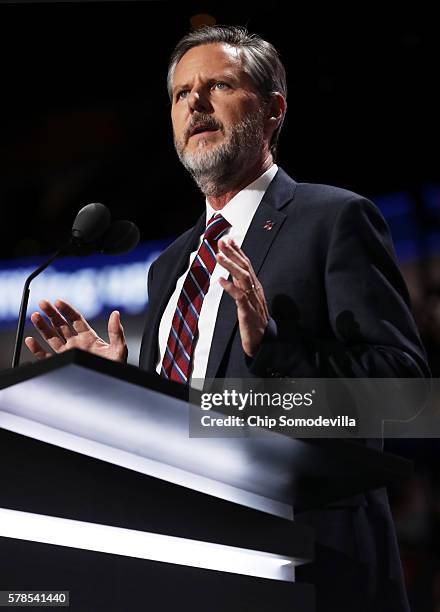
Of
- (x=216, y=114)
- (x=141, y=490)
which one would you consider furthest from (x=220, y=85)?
(x=141, y=490)

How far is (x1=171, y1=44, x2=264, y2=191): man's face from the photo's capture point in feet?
5.66

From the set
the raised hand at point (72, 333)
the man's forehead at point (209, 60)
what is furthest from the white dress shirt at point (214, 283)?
the man's forehead at point (209, 60)

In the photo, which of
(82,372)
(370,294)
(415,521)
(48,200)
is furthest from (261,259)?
(415,521)

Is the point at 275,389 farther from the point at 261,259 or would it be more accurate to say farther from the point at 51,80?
the point at 51,80

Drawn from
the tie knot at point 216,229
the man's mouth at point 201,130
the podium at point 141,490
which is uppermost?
the man's mouth at point 201,130

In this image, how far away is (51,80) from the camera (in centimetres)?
287

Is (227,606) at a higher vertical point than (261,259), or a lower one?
lower

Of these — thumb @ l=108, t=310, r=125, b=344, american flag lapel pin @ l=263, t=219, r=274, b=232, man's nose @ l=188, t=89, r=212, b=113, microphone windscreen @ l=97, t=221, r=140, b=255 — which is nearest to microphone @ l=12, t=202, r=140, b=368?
microphone windscreen @ l=97, t=221, r=140, b=255

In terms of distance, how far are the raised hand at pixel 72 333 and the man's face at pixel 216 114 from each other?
0.47 meters

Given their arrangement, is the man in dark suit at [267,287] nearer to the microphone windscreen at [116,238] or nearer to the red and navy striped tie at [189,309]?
the red and navy striped tie at [189,309]

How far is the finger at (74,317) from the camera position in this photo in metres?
1.40

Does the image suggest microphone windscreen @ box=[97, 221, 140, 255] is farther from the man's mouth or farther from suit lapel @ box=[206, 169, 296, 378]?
the man's mouth

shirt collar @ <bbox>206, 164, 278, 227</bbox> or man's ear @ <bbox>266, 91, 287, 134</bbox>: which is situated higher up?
man's ear @ <bbox>266, 91, 287, 134</bbox>

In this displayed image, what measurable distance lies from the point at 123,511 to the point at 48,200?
266 cm
